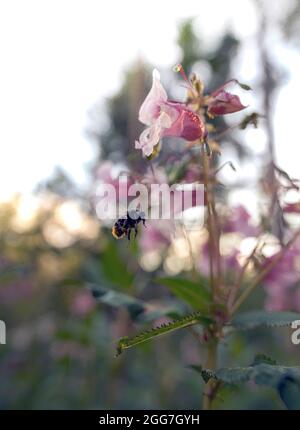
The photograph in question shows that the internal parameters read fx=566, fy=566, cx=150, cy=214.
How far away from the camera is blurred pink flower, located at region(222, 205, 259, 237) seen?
2.04m

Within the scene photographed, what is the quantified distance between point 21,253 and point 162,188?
2800mm

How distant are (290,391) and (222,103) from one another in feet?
2.31

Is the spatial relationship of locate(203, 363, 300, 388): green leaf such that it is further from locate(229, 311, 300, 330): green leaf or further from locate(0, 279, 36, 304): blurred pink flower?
locate(0, 279, 36, 304): blurred pink flower

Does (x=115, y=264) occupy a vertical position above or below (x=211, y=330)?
above

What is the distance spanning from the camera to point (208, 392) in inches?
55.2

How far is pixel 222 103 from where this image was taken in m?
1.39

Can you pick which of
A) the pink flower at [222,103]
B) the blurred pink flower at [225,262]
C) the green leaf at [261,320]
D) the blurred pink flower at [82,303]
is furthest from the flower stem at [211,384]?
the blurred pink flower at [82,303]

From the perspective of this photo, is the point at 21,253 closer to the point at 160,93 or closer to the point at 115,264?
the point at 115,264

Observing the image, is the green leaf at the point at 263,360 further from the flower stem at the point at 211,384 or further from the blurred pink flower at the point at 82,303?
the blurred pink flower at the point at 82,303

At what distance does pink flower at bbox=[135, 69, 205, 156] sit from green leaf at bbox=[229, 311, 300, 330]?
0.50m

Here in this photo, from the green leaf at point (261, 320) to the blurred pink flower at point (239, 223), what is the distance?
0.53 metres

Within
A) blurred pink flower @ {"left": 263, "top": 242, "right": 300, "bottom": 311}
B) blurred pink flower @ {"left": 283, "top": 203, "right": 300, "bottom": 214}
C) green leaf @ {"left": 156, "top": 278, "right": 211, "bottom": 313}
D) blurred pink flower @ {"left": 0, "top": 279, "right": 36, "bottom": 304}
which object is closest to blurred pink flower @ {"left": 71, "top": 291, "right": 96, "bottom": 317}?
blurred pink flower @ {"left": 0, "top": 279, "right": 36, "bottom": 304}

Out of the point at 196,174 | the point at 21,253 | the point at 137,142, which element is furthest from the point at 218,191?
the point at 21,253

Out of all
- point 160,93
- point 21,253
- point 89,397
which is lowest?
point 89,397
